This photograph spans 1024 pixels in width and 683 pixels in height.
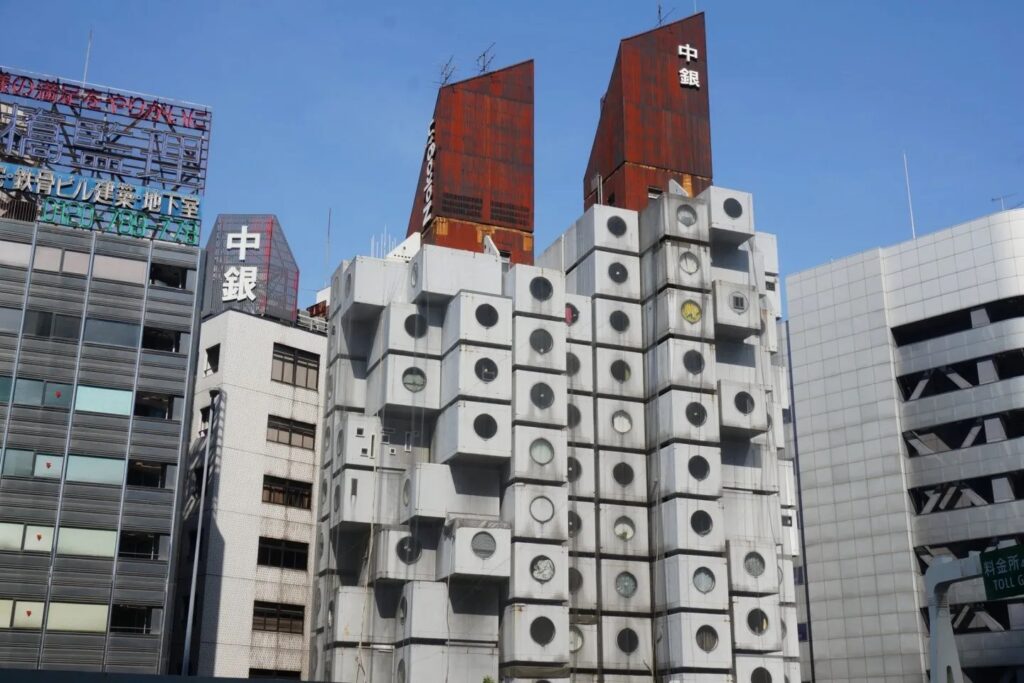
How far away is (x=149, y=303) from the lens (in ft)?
217

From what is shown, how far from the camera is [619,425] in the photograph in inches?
2633

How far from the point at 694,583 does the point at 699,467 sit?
6.10 metres

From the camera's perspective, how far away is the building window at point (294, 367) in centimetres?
7881

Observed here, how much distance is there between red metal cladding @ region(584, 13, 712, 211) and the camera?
75188 mm

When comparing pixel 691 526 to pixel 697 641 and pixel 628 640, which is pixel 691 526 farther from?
pixel 628 640

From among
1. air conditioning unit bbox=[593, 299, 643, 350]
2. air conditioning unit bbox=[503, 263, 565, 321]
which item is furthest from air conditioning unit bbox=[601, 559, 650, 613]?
air conditioning unit bbox=[503, 263, 565, 321]

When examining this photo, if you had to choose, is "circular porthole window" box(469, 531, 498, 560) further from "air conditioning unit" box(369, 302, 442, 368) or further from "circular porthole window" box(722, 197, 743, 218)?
"circular porthole window" box(722, 197, 743, 218)

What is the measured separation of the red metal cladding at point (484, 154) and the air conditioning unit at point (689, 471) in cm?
2093

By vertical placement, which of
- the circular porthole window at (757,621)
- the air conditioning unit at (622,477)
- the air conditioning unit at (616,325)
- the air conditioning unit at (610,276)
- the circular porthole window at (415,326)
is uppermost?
the air conditioning unit at (610,276)

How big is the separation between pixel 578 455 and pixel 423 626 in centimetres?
1289

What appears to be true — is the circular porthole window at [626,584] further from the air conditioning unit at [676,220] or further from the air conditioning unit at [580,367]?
the air conditioning unit at [676,220]

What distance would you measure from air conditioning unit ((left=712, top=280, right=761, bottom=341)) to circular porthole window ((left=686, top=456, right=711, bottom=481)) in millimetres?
7956

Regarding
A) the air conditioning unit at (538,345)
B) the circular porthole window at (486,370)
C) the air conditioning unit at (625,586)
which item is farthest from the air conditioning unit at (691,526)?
the circular porthole window at (486,370)

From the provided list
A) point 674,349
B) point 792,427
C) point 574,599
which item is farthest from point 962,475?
point 574,599
